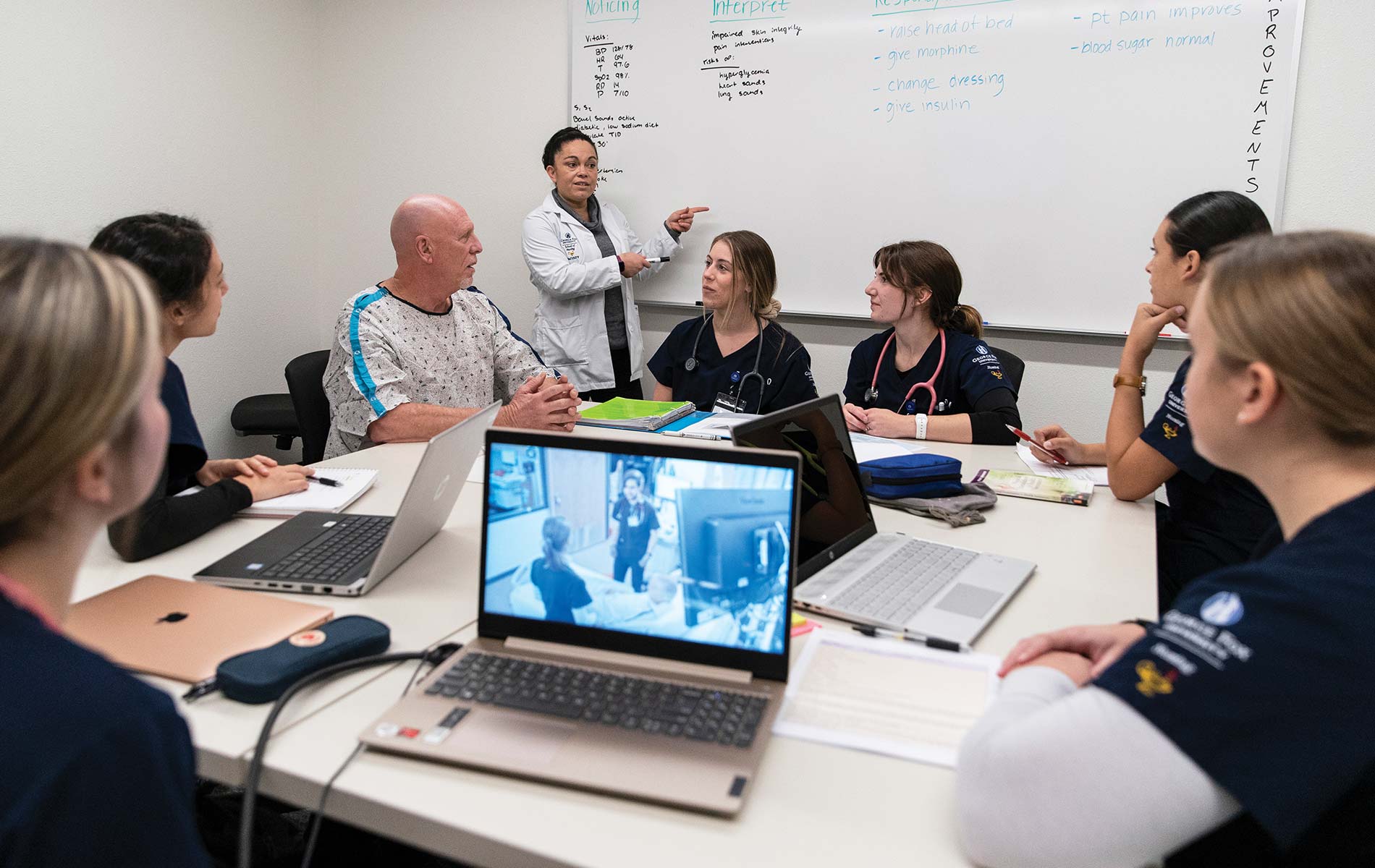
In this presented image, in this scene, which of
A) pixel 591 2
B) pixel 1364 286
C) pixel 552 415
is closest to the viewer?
pixel 1364 286

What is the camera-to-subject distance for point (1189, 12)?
294cm

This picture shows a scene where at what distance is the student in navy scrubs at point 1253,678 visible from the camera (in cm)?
68

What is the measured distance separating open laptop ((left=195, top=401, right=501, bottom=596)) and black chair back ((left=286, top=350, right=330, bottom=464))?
0.87m

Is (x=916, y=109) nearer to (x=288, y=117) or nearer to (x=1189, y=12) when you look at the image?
(x=1189, y=12)

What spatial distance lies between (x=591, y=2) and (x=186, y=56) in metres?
1.61

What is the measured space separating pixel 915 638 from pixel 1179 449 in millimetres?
861

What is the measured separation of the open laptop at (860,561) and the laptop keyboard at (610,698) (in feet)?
0.95

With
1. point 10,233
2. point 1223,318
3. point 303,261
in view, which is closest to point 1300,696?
point 1223,318

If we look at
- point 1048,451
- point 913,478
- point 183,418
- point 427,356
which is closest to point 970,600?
point 913,478

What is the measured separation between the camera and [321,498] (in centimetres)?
171

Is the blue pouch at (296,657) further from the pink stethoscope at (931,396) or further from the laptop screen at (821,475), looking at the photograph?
the pink stethoscope at (931,396)

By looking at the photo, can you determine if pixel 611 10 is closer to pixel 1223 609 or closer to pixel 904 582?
pixel 904 582

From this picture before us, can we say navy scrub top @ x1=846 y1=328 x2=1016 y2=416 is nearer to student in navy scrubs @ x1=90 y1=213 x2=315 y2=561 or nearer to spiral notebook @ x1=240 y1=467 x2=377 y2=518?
spiral notebook @ x1=240 y1=467 x2=377 y2=518

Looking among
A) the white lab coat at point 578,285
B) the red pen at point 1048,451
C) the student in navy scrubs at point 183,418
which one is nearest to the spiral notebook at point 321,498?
the student in navy scrubs at point 183,418
